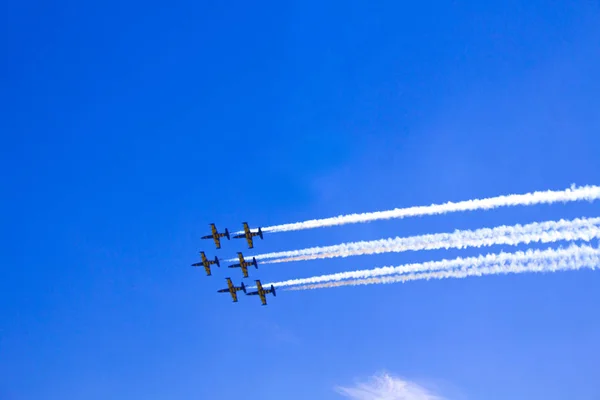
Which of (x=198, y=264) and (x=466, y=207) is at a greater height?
(x=198, y=264)

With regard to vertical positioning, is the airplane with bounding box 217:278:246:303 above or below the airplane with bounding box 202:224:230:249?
below

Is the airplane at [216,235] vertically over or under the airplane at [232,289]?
over

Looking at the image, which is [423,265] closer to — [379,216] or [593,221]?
[379,216]

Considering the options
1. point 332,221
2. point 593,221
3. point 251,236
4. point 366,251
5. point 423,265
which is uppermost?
point 251,236

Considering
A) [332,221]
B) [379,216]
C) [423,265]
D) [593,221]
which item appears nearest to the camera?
[593,221]

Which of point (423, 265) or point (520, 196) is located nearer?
point (520, 196)

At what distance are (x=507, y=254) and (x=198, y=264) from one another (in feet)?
136

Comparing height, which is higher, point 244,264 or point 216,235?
point 216,235

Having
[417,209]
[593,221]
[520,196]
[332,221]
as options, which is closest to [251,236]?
[332,221]

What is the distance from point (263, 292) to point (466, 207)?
3209 cm

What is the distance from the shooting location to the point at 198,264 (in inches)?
2579

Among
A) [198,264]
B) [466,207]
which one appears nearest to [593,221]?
[466,207]

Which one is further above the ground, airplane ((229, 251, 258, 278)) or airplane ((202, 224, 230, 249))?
airplane ((202, 224, 230, 249))

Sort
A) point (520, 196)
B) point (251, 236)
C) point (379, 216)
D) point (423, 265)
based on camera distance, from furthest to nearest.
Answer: point (251, 236) < point (379, 216) < point (423, 265) < point (520, 196)
